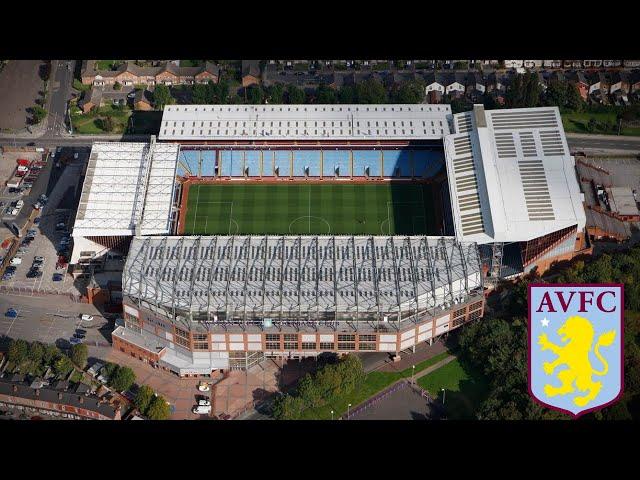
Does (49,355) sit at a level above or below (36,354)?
below

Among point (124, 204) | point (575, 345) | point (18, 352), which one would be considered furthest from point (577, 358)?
point (124, 204)

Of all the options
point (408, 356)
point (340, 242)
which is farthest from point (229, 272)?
point (408, 356)

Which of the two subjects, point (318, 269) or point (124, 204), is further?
point (124, 204)

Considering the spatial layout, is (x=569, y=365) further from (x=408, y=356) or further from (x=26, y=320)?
(x=26, y=320)

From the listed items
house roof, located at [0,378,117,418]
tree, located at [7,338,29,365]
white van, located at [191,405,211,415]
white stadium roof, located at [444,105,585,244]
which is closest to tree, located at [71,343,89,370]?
house roof, located at [0,378,117,418]

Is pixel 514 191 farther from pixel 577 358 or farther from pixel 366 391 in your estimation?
pixel 577 358

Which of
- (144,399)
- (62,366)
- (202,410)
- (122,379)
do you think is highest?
(62,366)

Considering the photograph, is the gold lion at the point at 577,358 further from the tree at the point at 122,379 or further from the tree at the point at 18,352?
the tree at the point at 18,352
